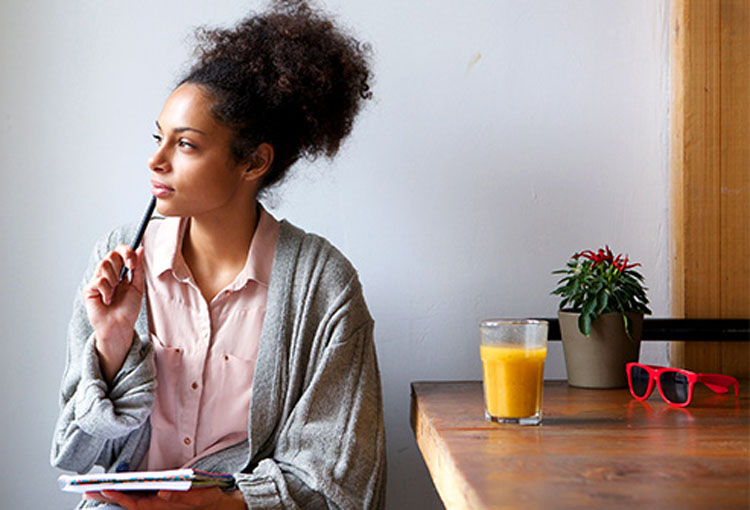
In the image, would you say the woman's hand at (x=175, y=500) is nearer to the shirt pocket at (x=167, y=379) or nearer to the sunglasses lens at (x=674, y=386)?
the shirt pocket at (x=167, y=379)

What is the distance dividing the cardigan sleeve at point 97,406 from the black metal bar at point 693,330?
760 mm

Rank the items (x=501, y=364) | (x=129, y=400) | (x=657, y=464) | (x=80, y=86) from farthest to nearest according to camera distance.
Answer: (x=80, y=86)
(x=129, y=400)
(x=501, y=364)
(x=657, y=464)

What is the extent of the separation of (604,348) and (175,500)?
Result: 0.74 m

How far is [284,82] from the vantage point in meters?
1.38

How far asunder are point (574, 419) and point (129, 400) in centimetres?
68

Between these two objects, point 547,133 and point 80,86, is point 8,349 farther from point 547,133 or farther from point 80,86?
point 547,133

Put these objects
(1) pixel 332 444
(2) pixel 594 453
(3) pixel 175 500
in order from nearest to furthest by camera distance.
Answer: (2) pixel 594 453, (3) pixel 175 500, (1) pixel 332 444

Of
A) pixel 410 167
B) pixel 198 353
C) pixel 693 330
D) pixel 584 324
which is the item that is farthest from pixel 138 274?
pixel 693 330

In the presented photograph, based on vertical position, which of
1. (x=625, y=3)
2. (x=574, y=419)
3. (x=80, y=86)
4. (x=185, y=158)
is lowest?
(x=574, y=419)

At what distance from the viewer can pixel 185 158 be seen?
137 centimetres

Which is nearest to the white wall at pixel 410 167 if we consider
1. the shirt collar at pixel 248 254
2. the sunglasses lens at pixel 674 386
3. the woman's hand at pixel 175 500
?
the shirt collar at pixel 248 254

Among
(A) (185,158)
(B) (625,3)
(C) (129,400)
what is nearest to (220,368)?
(C) (129,400)

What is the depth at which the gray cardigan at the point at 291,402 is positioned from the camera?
130 cm

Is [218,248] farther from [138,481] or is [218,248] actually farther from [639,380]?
[639,380]
